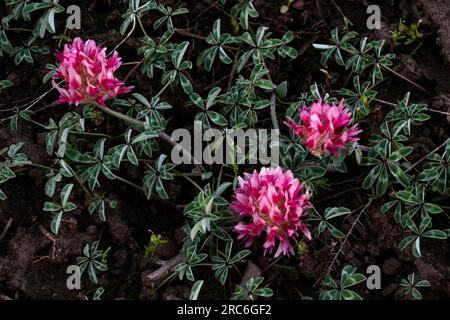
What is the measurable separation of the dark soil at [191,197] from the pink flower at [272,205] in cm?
25

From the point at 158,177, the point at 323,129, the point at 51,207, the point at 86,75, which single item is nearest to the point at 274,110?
the point at 323,129

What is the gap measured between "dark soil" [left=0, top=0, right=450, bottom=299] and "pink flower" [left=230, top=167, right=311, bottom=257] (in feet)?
0.81

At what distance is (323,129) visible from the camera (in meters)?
2.19

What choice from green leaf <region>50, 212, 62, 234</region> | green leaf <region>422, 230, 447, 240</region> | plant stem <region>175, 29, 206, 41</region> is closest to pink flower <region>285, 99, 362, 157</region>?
green leaf <region>422, 230, 447, 240</region>

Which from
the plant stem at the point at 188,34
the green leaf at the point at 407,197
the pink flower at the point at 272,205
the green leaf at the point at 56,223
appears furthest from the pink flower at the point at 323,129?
the green leaf at the point at 56,223

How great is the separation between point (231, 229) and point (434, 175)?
791 mm

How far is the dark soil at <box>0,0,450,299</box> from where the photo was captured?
2359mm

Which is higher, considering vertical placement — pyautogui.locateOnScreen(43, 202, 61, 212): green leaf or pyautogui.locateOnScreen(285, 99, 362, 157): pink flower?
pyautogui.locateOnScreen(285, 99, 362, 157): pink flower

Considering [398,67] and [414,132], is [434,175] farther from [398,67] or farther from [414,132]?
[398,67]

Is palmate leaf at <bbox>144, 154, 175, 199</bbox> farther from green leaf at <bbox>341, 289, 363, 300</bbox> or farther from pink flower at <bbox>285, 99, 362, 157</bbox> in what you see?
green leaf at <bbox>341, 289, 363, 300</bbox>

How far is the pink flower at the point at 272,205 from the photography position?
2.09 meters

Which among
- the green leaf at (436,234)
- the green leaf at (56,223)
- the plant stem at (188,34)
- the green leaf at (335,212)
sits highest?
the plant stem at (188,34)

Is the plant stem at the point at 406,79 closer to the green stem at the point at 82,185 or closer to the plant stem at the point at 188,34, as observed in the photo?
the plant stem at the point at 188,34
